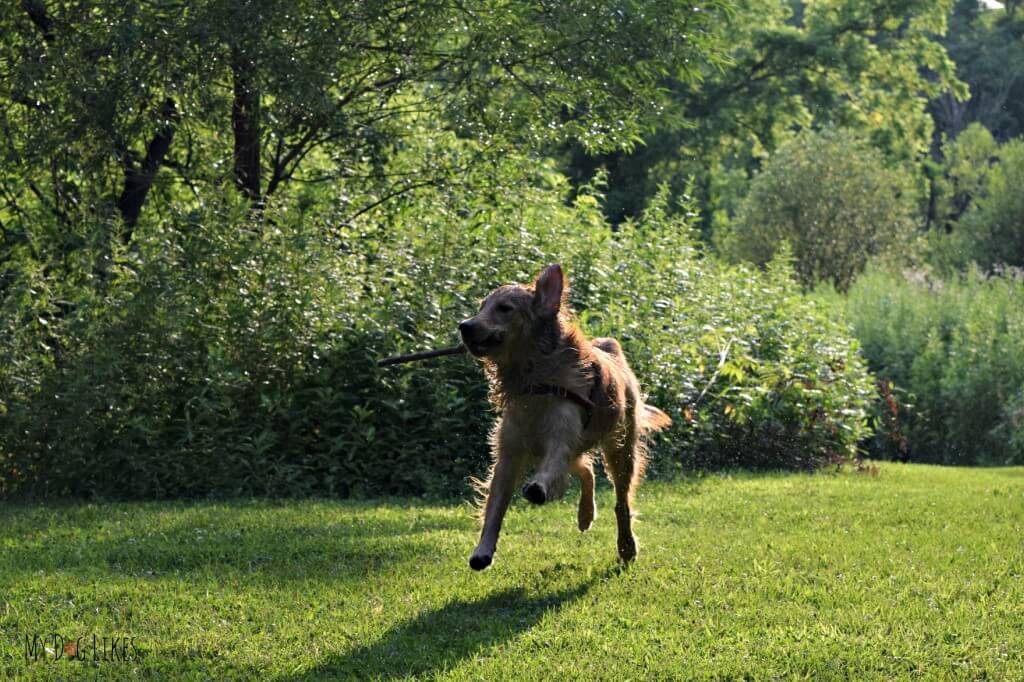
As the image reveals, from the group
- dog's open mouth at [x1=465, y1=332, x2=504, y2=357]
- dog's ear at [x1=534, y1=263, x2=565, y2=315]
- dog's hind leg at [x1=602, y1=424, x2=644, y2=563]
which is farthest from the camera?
dog's hind leg at [x1=602, y1=424, x2=644, y2=563]

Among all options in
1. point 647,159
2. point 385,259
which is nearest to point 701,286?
point 385,259

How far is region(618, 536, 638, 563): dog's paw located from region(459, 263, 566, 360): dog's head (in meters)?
1.49

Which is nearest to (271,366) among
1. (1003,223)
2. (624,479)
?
(624,479)

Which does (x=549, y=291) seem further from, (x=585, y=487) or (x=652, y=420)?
(x=652, y=420)

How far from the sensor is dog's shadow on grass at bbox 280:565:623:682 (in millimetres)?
5141

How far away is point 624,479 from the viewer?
23.7ft

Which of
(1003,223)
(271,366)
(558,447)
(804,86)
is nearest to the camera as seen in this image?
(558,447)

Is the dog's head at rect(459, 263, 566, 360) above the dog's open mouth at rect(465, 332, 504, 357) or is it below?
above

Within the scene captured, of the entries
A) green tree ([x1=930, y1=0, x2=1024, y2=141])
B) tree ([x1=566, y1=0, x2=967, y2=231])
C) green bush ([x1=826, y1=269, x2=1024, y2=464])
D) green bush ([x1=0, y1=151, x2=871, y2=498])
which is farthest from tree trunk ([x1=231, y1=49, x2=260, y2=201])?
green tree ([x1=930, y1=0, x2=1024, y2=141])

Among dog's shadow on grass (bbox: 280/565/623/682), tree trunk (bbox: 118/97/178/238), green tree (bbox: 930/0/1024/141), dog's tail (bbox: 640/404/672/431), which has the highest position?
green tree (bbox: 930/0/1024/141)

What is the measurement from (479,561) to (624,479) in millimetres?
1737

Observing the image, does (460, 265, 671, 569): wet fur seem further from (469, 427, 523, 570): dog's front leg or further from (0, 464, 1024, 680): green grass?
(0, 464, 1024, 680): green grass

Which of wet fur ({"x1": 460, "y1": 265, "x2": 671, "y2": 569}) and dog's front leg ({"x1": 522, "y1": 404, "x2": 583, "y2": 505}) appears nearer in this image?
dog's front leg ({"x1": 522, "y1": 404, "x2": 583, "y2": 505})
